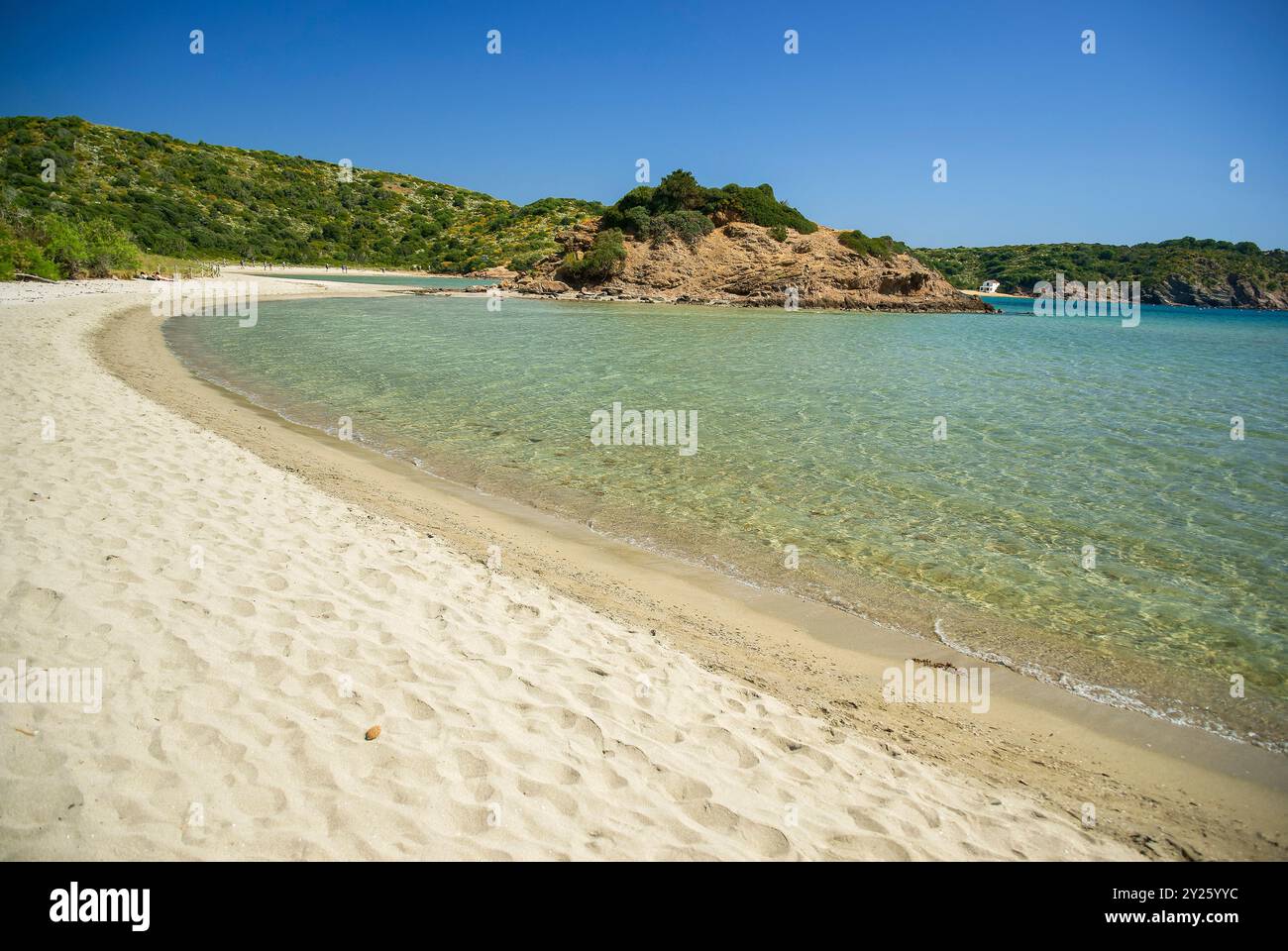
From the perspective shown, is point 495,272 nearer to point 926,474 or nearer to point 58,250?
point 58,250

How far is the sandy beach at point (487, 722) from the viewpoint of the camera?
8.98 feet

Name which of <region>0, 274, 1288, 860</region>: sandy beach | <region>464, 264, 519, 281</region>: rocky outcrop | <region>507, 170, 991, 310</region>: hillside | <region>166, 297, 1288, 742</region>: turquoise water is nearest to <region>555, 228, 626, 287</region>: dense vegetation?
<region>507, 170, 991, 310</region>: hillside

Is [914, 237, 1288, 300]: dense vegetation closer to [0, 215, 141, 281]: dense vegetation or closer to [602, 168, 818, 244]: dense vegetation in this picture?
[602, 168, 818, 244]: dense vegetation

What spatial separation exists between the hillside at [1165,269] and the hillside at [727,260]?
67.8 m

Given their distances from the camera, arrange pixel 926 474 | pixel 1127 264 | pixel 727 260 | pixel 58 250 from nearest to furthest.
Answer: pixel 926 474
pixel 58 250
pixel 727 260
pixel 1127 264

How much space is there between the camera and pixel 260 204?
261 ft

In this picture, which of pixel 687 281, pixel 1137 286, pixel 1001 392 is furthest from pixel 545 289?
pixel 1137 286

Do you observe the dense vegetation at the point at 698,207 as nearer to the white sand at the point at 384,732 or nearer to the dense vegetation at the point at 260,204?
the dense vegetation at the point at 260,204

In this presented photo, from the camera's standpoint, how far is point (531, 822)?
280cm

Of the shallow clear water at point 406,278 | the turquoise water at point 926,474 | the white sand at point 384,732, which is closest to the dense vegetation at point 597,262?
the shallow clear water at point 406,278

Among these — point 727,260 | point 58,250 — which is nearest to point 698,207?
point 727,260

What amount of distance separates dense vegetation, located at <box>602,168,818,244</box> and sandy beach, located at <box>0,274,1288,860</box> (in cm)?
5112

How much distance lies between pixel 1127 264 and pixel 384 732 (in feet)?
436
